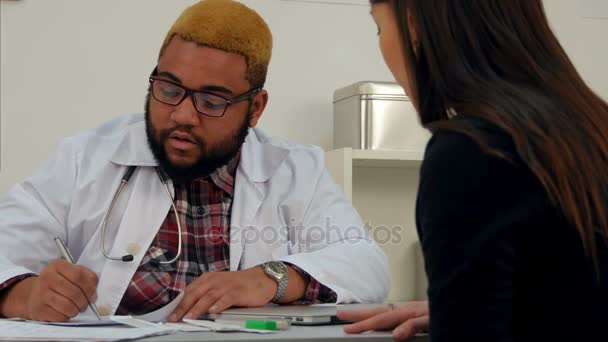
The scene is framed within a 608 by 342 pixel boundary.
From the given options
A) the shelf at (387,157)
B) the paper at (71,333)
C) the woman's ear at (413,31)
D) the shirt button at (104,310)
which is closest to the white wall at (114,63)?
the shelf at (387,157)

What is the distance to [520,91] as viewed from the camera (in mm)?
873

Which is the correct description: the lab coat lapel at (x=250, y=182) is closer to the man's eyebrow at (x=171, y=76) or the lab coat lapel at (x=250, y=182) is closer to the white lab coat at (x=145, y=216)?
the white lab coat at (x=145, y=216)

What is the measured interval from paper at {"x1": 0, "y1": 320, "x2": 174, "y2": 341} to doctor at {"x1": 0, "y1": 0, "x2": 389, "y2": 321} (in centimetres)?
56

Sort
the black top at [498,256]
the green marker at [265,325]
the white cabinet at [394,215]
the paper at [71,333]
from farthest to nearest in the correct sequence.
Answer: the white cabinet at [394,215] → the green marker at [265,325] → the paper at [71,333] → the black top at [498,256]

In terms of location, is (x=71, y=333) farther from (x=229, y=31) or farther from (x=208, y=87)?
(x=229, y=31)

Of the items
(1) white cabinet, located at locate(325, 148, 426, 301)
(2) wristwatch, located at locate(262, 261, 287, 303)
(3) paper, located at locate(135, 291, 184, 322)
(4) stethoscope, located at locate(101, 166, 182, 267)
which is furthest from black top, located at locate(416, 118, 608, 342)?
(1) white cabinet, located at locate(325, 148, 426, 301)

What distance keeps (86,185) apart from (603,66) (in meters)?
2.03

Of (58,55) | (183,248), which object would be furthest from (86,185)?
(58,55)

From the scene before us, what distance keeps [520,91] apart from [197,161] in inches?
40.4

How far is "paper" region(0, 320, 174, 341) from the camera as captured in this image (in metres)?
0.95

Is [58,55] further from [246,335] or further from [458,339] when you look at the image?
[458,339]

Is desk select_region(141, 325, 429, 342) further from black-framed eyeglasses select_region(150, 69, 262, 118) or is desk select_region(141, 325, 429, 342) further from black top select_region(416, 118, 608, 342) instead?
black-framed eyeglasses select_region(150, 69, 262, 118)

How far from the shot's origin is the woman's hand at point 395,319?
1.00 metres

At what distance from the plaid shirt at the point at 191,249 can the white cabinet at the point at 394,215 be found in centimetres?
99
